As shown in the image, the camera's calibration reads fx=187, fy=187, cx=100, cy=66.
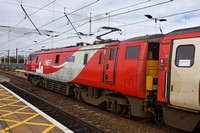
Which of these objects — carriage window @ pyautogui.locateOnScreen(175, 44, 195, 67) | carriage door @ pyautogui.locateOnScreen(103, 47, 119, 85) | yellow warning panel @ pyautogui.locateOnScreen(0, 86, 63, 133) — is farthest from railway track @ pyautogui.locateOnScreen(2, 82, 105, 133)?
carriage window @ pyautogui.locateOnScreen(175, 44, 195, 67)

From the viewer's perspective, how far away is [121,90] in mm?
8195

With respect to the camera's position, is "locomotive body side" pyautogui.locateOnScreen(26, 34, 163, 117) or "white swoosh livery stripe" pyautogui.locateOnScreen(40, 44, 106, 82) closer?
"locomotive body side" pyautogui.locateOnScreen(26, 34, 163, 117)

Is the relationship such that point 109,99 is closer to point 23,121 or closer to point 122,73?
point 122,73

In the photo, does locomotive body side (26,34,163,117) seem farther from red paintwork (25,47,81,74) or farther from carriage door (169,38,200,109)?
carriage door (169,38,200,109)

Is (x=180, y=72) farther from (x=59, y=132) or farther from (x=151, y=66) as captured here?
(x=59, y=132)

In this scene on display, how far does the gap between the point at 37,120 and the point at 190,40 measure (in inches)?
255


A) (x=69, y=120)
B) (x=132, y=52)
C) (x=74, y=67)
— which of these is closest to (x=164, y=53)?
(x=132, y=52)

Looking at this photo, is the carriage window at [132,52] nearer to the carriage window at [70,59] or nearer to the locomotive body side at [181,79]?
the locomotive body side at [181,79]

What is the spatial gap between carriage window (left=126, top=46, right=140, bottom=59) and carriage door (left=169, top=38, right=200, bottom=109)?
175cm

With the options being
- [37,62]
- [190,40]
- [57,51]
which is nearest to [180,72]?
[190,40]

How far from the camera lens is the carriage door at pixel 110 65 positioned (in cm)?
872

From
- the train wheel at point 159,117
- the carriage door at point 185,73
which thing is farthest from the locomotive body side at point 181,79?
the train wheel at point 159,117

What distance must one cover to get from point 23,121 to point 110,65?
4468mm

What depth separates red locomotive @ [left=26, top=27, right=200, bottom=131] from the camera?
5656 mm
